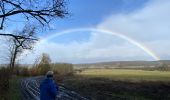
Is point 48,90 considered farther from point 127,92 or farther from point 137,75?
point 137,75

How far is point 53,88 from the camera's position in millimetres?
12711

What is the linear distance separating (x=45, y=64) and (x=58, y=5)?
104443mm

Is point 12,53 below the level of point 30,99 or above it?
above

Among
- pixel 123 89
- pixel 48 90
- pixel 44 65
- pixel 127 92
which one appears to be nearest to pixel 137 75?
pixel 44 65

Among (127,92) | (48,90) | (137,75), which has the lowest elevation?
(127,92)

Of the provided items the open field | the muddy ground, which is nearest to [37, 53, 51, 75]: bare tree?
the open field

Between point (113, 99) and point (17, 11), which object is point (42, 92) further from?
point (113, 99)

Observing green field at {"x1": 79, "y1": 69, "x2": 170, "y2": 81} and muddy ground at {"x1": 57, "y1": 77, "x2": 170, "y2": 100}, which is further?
green field at {"x1": 79, "y1": 69, "x2": 170, "y2": 81}

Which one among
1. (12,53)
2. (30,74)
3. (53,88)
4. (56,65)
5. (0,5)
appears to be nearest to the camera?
(53,88)

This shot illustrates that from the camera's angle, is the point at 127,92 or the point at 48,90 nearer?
the point at 48,90

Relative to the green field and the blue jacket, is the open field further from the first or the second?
the blue jacket

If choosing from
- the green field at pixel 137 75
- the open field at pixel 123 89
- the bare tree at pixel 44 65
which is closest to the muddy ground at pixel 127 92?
the open field at pixel 123 89

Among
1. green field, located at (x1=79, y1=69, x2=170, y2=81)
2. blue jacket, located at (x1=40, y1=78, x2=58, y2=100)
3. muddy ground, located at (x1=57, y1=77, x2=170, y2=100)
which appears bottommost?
muddy ground, located at (x1=57, y1=77, x2=170, y2=100)

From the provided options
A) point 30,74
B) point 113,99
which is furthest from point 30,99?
point 30,74
